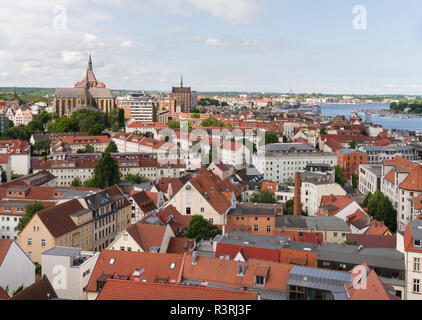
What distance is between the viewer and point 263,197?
2705 centimetres

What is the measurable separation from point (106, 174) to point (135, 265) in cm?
1906

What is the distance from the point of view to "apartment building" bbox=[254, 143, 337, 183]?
3806cm

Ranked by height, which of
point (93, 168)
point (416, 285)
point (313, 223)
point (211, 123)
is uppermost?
point (211, 123)

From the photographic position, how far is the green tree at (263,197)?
2700 centimetres

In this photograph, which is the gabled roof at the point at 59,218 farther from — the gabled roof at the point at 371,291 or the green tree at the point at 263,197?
the gabled roof at the point at 371,291

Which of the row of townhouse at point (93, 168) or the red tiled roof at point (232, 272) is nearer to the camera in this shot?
the red tiled roof at point (232, 272)

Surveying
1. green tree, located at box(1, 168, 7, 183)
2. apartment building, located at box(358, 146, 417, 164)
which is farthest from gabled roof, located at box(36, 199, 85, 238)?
apartment building, located at box(358, 146, 417, 164)

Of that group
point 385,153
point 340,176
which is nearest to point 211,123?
point 385,153

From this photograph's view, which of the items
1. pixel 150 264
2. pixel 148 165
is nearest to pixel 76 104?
pixel 148 165

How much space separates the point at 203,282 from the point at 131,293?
12.0 feet

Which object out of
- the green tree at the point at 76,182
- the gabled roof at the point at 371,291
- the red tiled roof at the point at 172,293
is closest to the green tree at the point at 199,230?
the gabled roof at the point at 371,291

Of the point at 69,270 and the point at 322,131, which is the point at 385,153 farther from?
→ the point at 69,270

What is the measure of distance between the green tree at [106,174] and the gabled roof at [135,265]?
18383mm
